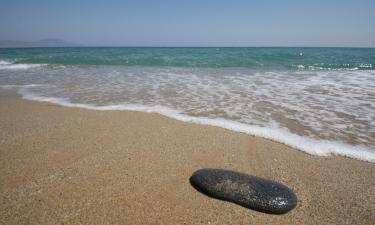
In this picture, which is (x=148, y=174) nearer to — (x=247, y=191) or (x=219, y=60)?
(x=247, y=191)

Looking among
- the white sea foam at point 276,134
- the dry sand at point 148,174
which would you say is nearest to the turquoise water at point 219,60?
the white sea foam at point 276,134

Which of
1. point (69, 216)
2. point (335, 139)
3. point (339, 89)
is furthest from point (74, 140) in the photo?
point (339, 89)

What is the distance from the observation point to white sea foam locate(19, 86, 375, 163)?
11.4 ft

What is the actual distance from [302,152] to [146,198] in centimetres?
225

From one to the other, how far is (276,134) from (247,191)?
1.94 m

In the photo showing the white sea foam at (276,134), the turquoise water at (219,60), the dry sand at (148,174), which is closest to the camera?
the dry sand at (148,174)

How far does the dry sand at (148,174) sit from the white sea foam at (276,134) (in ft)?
0.63

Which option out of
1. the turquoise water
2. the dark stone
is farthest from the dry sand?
the turquoise water

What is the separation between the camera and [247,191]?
2369mm

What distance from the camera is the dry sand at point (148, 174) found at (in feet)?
7.32

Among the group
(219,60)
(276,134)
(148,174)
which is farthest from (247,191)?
(219,60)

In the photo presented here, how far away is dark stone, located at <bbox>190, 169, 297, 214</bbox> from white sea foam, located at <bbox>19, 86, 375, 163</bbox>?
4.52 ft

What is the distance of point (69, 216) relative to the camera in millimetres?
2186

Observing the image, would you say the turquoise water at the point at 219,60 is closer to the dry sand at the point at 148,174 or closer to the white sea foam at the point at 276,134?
the white sea foam at the point at 276,134
